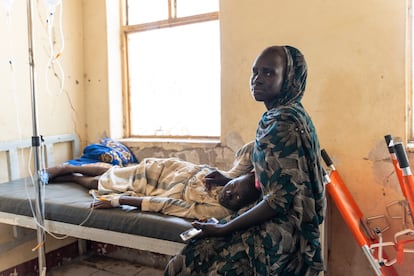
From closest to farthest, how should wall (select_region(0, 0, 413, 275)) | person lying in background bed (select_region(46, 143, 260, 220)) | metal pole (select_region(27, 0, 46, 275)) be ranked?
person lying in background bed (select_region(46, 143, 260, 220)) < metal pole (select_region(27, 0, 46, 275)) < wall (select_region(0, 0, 413, 275))

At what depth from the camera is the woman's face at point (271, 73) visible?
123 cm

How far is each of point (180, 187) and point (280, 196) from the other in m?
0.80

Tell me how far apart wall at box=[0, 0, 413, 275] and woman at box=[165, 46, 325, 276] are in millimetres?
897

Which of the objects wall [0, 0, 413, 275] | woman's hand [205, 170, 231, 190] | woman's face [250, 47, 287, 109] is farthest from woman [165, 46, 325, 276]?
wall [0, 0, 413, 275]

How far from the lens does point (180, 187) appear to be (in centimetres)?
187

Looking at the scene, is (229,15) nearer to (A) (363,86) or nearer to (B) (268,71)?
(A) (363,86)

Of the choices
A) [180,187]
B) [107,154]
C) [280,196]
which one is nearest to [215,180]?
[180,187]

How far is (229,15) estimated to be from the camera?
2.36 m

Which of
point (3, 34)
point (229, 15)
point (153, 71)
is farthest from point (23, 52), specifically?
point (229, 15)

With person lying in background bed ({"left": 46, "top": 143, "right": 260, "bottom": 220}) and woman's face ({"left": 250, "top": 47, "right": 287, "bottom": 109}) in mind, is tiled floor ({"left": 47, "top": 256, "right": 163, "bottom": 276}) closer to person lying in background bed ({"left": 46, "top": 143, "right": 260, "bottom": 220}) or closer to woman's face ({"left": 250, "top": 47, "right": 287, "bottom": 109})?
person lying in background bed ({"left": 46, "top": 143, "right": 260, "bottom": 220})

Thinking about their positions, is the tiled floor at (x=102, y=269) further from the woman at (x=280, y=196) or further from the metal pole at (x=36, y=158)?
the woman at (x=280, y=196)

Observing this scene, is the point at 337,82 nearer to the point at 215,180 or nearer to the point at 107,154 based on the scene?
the point at 215,180

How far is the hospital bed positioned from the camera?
1604 mm

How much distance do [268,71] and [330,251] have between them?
139cm
